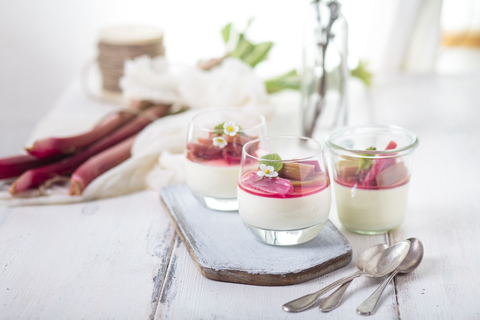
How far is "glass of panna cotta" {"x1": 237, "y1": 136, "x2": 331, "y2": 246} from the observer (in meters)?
0.74

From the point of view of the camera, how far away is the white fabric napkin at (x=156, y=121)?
1063 millimetres

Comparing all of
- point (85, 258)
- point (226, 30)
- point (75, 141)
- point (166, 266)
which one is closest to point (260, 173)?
point (166, 266)

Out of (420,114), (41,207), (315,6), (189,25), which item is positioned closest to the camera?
(41,207)

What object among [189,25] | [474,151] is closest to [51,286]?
[474,151]

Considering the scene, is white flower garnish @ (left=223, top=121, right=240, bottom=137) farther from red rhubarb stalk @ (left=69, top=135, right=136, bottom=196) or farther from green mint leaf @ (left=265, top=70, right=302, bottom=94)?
green mint leaf @ (left=265, top=70, right=302, bottom=94)

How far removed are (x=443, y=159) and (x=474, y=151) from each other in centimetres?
11

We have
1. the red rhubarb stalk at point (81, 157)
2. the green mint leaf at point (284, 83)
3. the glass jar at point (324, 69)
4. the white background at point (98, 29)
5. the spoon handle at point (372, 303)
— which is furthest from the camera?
the white background at point (98, 29)

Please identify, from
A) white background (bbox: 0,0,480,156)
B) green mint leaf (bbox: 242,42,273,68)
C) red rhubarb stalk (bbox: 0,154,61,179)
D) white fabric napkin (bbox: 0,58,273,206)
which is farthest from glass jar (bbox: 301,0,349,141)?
white background (bbox: 0,0,480,156)

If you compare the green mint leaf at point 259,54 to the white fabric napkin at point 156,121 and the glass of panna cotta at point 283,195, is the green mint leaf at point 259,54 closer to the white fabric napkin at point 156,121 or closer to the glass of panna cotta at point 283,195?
the white fabric napkin at point 156,121

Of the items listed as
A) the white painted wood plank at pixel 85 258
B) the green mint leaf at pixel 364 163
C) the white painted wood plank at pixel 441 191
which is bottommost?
the white painted wood plank at pixel 441 191

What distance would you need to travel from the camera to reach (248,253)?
789 mm

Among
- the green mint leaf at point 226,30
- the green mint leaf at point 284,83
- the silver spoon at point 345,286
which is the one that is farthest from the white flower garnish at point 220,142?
the green mint leaf at point 226,30

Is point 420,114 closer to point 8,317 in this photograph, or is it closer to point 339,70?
point 339,70

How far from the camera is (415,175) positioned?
113 centimetres
